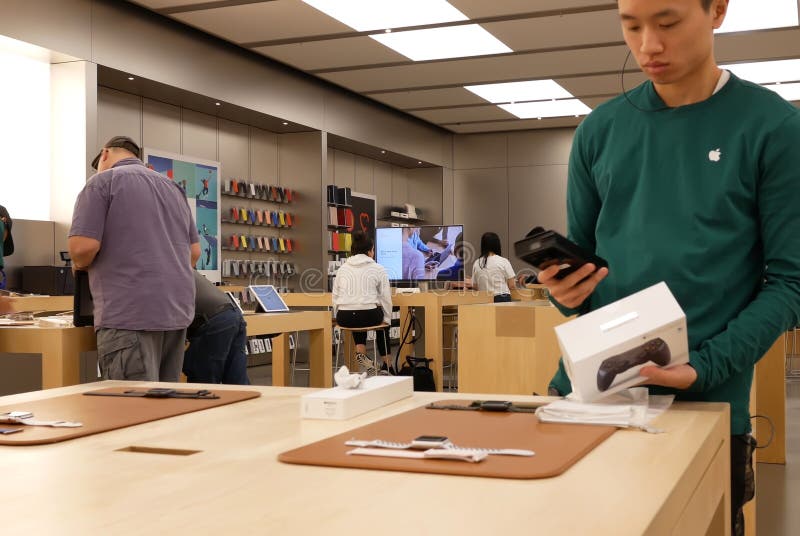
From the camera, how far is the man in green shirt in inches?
54.1

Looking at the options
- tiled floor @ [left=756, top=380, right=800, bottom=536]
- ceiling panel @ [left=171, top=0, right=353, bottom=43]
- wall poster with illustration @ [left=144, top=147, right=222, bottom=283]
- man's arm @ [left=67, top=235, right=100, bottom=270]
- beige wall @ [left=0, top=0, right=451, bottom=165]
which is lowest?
tiled floor @ [left=756, top=380, right=800, bottom=536]

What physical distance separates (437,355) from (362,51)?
11.6ft

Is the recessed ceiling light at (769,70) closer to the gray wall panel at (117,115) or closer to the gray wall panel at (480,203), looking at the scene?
the gray wall panel at (480,203)

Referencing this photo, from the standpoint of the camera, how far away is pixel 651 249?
1.46 meters

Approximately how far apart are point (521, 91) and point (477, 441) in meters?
10.3

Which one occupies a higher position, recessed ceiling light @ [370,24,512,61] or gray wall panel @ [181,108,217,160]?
recessed ceiling light @ [370,24,512,61]

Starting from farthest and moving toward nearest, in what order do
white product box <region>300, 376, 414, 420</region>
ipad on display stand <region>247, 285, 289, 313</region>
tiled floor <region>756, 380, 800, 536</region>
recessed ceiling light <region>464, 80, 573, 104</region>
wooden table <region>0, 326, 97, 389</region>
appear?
1. recessed ceiling light <region>464, 80, 573, 104</region>
2. ipad on display stand <region>247, 285, 289, 313</region>
3. tiled floor <region>756, 380, 800, 536</region>
4. wooden table <region>0, 326, 97, 389</region>
5. white product box <region>300, 376, 414, 420</region>

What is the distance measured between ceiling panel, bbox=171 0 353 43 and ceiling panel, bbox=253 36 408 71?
320mm

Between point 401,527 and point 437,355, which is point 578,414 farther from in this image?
point 437,355

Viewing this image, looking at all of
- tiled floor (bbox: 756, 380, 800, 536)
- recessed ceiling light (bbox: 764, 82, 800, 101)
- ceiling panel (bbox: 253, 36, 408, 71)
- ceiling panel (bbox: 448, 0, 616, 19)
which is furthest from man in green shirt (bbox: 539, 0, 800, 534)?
recessed ceiling light (bbox: 764, 82, 800, 101)

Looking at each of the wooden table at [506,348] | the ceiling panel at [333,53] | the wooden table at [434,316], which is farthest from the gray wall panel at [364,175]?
the wooden table at [506,348]

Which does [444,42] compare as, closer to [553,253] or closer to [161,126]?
[161,126]

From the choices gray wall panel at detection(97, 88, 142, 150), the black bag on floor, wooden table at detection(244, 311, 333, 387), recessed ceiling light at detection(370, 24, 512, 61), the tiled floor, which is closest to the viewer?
the tiled floor

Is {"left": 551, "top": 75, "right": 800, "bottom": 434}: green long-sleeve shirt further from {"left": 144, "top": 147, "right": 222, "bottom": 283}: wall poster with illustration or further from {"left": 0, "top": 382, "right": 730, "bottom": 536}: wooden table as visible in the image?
{"left": 144, "top": 147, "right": 222, "bottom": 283}: wall poster with illustration
